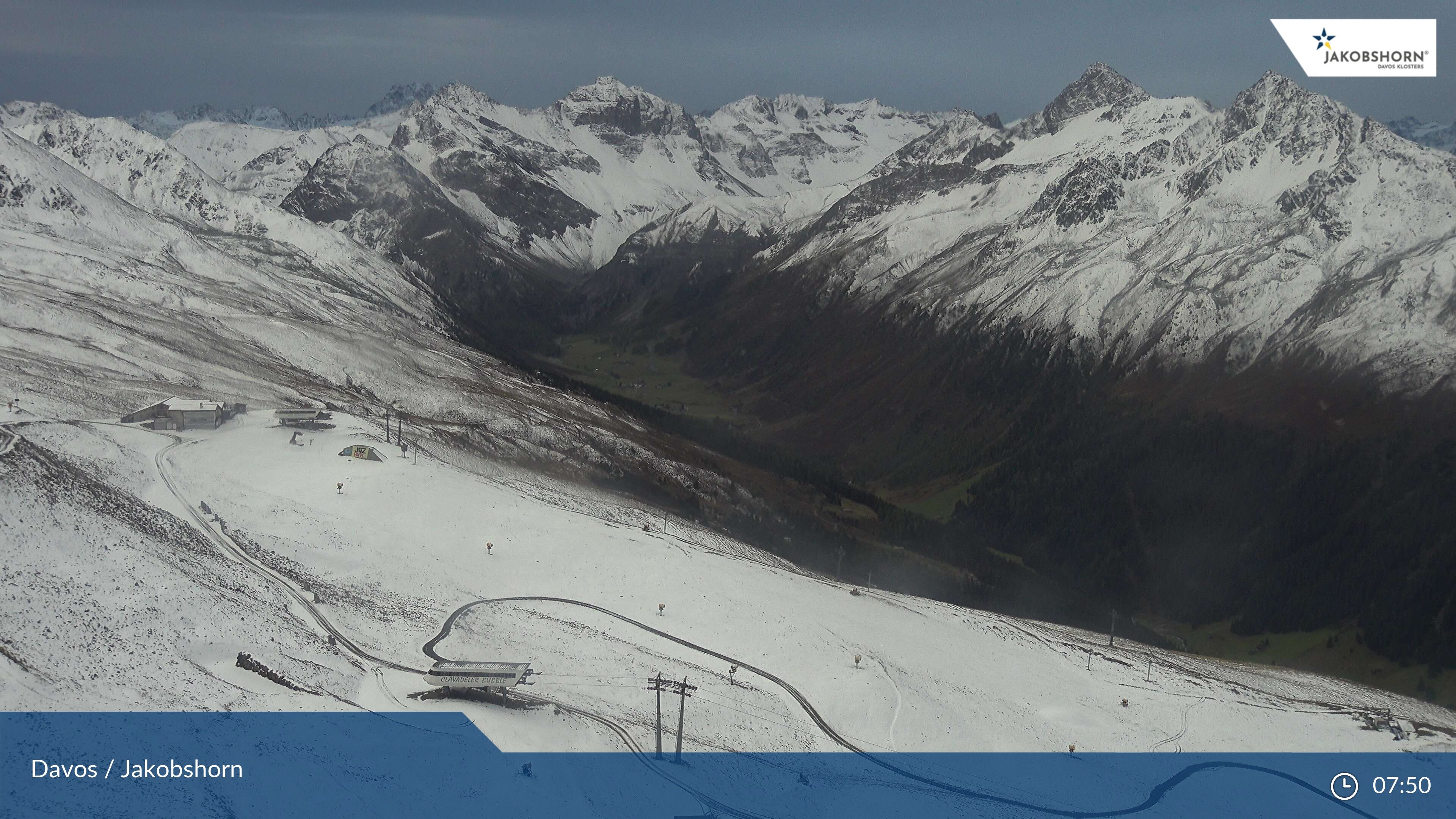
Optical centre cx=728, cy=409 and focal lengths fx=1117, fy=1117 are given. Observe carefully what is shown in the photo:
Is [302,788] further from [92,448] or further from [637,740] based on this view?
[92,448]

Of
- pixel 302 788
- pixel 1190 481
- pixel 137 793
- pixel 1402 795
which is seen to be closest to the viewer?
pixel 137 793

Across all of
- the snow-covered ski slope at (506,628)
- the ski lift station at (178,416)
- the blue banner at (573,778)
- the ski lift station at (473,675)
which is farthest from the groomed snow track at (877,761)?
the ski lift station at (178,416)

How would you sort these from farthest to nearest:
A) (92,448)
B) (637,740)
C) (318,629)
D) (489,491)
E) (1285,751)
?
1. (489,491)
2. (92,448)
3. (1285,751)
4. (318,629)
5. (637,740)

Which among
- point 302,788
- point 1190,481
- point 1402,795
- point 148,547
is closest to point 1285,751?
point 1402,795

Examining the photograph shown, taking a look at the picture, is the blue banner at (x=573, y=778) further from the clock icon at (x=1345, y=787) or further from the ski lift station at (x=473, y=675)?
the ski lift station at (x=473, y=675)

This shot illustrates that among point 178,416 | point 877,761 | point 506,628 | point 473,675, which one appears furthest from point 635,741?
point 178,416

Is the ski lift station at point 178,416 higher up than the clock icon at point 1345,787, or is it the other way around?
the clock icon at point 1345,787
